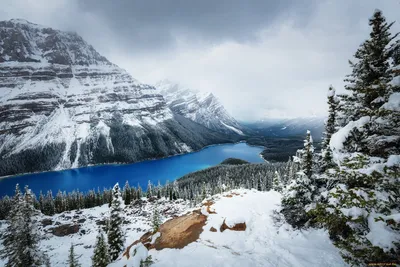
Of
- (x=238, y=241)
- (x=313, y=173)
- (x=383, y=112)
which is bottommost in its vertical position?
(x=238, y=241)

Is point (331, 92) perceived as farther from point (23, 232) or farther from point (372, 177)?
point (23, 232)

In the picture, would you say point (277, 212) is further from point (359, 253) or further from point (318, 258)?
point (359, 253)

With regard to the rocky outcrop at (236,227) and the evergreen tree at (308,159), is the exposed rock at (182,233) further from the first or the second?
the evergreen tree at (308,159)

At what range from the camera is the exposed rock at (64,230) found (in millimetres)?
62281

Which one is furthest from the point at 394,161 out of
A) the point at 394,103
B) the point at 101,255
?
the point at 101,255

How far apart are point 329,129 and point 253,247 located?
48.0 feet

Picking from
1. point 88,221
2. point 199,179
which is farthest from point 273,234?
point 199,179

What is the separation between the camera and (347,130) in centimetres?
862

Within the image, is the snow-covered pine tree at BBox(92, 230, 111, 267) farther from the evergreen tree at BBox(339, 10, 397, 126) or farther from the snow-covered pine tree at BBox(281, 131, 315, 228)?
the evergreen tree at BBox(339, 10, 397, 126)

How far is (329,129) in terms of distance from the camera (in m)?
21.8

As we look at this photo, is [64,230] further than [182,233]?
Yes

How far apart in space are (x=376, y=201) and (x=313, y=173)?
15175mm

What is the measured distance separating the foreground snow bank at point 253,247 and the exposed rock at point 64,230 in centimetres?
6060

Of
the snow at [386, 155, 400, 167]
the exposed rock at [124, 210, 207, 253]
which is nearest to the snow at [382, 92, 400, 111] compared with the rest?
the snow at [386, 155, 400, 167]
